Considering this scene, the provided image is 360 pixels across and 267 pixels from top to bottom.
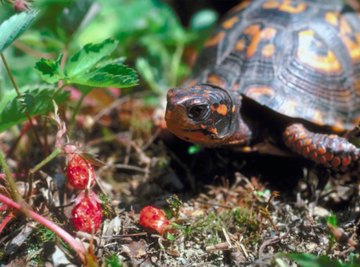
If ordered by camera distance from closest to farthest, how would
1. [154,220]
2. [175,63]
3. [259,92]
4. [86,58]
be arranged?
[154,220], [86,58], [259,92], [175,63]

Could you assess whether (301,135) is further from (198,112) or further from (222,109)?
(198,112)

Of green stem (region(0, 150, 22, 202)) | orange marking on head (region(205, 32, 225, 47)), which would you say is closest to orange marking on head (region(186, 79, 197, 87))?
orange marking on head (region(205, 32, 225, 47))

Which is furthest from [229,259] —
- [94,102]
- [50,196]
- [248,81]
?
[94,102]

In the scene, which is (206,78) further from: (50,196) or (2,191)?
(2,191)

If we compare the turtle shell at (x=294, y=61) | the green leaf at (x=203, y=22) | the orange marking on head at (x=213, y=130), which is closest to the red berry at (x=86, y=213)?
the orange marking on head at (x=213, y=130)

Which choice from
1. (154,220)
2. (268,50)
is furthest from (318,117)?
(154,220)

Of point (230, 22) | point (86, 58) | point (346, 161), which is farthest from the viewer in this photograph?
point (230, 22)

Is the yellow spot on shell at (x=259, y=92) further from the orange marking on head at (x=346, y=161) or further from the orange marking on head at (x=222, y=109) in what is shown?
the orange marking on head at (x=346, y=161)
